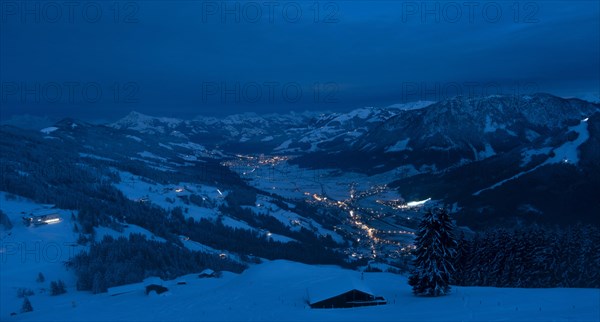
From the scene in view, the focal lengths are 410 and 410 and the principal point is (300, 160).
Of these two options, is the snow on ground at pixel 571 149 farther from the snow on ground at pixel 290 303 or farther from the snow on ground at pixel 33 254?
the snow on ground at pixel 33 254

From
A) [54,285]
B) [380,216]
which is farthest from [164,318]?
[380,216]

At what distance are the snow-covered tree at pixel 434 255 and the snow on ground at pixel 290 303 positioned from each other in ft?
4.22

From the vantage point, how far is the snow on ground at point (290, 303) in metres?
24.8

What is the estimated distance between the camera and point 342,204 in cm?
16175

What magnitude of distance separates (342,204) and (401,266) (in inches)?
3082

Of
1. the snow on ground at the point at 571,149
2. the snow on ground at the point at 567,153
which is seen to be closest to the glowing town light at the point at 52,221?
the snow on ground at the point at 567,153

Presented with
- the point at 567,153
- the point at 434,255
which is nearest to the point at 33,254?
the point at 434,255

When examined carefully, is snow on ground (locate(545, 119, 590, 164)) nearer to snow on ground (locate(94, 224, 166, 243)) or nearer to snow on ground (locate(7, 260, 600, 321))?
snow on ground (locate(7, 260, 600, 321))

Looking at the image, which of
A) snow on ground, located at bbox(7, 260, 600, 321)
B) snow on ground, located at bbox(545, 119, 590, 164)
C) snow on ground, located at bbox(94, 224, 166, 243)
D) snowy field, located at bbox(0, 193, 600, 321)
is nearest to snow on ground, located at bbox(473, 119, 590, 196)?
snow on ground, located at bbox(545, 119, 590, 164)

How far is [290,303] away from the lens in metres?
33.9

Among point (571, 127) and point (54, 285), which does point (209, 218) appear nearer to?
point (54, 285)

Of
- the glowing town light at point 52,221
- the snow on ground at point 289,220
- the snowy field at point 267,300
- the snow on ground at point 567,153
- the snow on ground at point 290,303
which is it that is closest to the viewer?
the snow on ground at point 290,303

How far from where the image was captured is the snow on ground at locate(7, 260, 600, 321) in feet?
81.5

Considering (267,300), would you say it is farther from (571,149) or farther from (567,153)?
(571,149)
